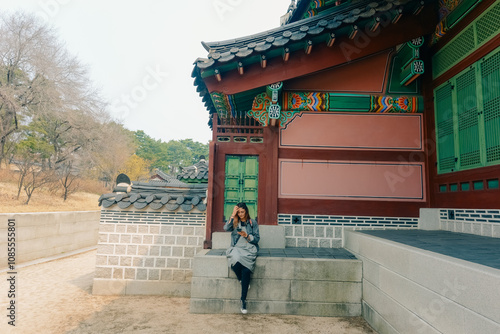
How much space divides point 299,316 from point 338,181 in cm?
245

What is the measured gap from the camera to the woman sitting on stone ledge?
4.31 meters

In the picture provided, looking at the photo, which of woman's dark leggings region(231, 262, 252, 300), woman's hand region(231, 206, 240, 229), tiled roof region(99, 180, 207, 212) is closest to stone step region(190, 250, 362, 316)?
woman's dark leggings region(231, 262, 252, 300)

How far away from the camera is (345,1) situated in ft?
20.3

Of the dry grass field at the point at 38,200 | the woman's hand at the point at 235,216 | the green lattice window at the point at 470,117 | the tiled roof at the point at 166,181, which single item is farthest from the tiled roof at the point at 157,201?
the dry grass field at the point at 38,200

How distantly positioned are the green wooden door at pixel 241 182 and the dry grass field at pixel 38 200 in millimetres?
11117

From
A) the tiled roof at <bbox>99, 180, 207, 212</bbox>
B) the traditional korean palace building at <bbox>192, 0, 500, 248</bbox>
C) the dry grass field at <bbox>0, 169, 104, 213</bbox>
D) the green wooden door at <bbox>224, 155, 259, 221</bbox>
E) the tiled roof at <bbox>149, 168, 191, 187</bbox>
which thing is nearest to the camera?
the traditional korean palace building at <bbox>192, 0, 500, 248</bbox>

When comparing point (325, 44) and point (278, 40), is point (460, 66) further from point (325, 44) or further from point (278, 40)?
point (278, 40)

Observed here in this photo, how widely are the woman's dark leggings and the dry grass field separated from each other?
1189 centimetres

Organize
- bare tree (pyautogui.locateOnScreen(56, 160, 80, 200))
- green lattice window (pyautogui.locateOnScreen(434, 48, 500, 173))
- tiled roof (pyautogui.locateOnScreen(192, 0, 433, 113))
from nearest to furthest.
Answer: green lattice window (pyautogui.locateOnScreen(434, 48, 500, 173)), tiled roof (pyautogui.locateOnScreen(192, 0, 433, 113)), bare tree (pyautogui.locateOnScreen(56, 160, 80, 200))

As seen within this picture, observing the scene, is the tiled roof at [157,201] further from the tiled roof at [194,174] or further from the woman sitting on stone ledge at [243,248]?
the tiled roof at [194,174]

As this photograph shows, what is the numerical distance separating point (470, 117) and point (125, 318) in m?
6.23

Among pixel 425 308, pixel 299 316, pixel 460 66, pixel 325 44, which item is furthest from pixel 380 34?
pixel 299 316

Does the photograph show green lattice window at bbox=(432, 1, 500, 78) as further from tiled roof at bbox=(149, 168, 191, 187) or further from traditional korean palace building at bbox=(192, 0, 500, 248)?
tiled roof at bbox=(149, 168, 191, 187)

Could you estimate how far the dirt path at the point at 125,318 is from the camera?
13.1 ft
